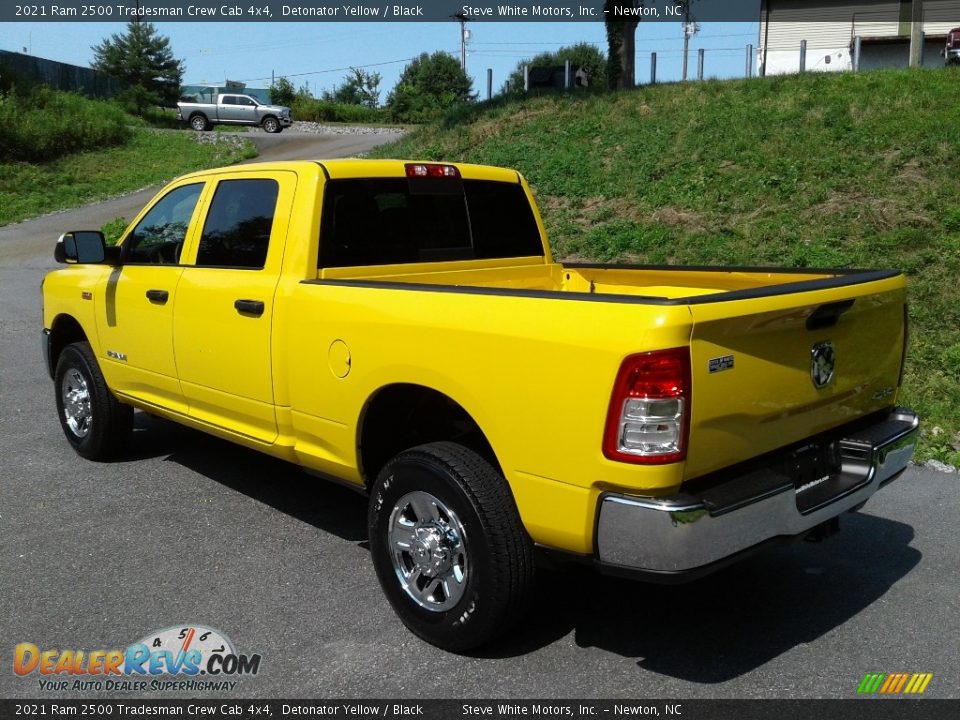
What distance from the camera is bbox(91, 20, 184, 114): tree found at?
1829 inches

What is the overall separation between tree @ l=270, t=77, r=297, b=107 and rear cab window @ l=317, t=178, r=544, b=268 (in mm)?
53812

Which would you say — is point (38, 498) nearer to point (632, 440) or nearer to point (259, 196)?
point (259, 196)

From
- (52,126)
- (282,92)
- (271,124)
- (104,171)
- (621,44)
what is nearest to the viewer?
(621,44)

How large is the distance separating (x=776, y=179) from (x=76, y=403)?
9679 mm

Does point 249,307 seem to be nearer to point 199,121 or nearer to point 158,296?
point 158,296

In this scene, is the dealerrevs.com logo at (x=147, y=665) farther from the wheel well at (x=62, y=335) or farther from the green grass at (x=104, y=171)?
the green grass at (x=104, y=171)

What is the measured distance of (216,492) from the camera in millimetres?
5535

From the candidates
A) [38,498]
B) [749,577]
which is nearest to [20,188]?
[38,498]

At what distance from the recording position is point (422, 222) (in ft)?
15.9

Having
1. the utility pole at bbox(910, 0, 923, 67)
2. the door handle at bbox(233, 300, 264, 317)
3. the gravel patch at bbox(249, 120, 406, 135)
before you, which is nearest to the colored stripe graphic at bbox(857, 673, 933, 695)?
the door handle at bbox(233, 300, 264, 317)

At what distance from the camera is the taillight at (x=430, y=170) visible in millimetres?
4766

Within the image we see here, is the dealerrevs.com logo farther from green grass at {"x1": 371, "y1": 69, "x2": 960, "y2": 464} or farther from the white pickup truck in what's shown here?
the white pickup truck

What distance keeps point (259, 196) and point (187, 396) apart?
1231 mm

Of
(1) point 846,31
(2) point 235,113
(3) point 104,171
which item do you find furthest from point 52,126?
(1) point 846,31
